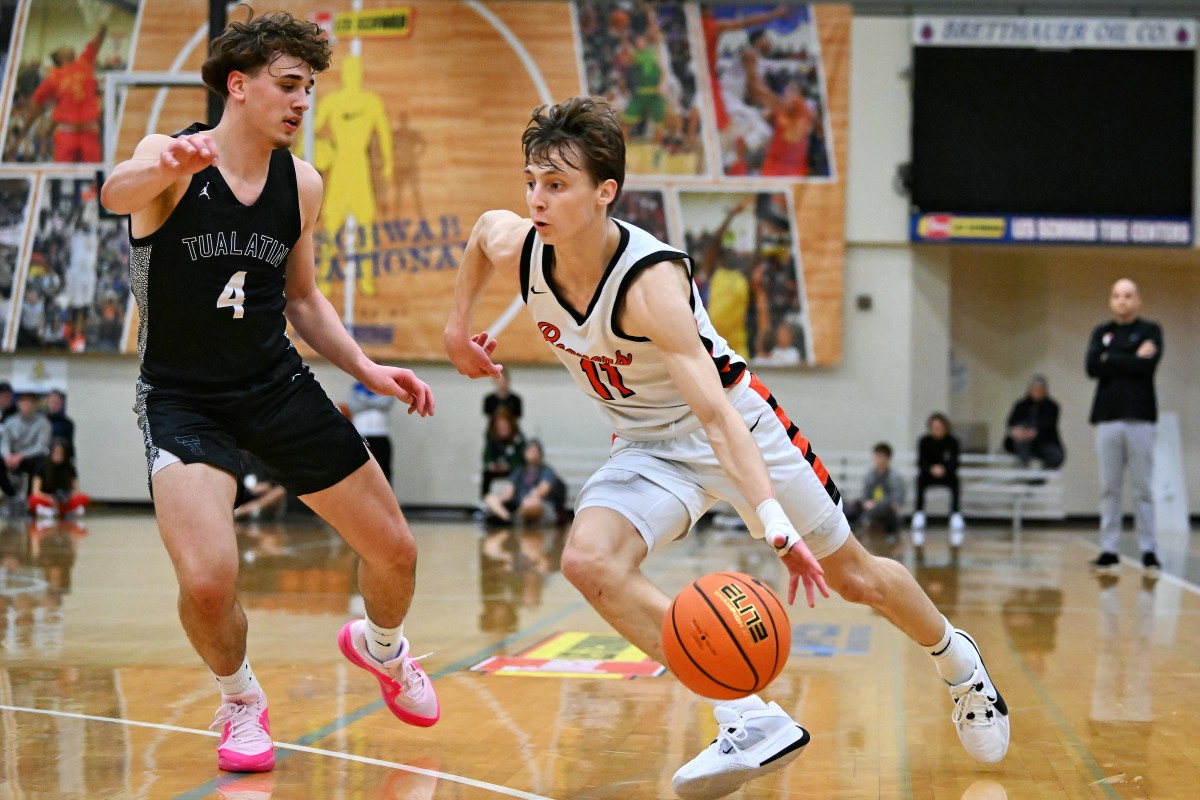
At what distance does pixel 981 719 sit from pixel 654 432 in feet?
4.47

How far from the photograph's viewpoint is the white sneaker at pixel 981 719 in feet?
13.3

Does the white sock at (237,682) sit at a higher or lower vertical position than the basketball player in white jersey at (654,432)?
lower

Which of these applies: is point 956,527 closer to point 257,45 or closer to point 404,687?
point 404,687

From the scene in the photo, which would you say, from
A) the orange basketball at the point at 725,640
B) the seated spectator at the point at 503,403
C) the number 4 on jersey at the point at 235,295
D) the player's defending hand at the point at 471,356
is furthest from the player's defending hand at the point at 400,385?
the seated spectator at the point at 503,403

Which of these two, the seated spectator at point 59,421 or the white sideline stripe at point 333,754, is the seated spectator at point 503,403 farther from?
the white sideline stripe at point 333,754

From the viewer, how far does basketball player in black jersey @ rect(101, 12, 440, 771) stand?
148 inches

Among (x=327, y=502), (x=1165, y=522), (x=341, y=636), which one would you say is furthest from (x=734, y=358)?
(x=1165, y=522)

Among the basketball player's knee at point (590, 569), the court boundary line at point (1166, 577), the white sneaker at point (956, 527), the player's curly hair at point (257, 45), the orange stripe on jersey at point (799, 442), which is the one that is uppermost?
the player's curly hair at point (257, 45)

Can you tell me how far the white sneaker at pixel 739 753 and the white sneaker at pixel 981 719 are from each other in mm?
688

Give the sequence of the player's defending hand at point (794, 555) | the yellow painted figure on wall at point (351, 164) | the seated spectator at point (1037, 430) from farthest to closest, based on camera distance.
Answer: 1. the yellow painted figure on wall at point (351, 164)
2. the seated spectator at point (1037, 430)
3. the player's defending hand at point (794, 555)

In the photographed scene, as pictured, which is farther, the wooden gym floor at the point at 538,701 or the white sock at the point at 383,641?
the white sock at the point at 383,641

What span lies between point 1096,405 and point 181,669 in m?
7.35

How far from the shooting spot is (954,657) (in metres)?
4.16

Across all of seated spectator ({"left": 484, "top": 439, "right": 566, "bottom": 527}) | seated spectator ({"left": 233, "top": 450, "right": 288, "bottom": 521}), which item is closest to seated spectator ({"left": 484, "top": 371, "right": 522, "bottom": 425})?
seated spectator ({"left": 484, "top": 439, "right": 566, "bottom": 527})
